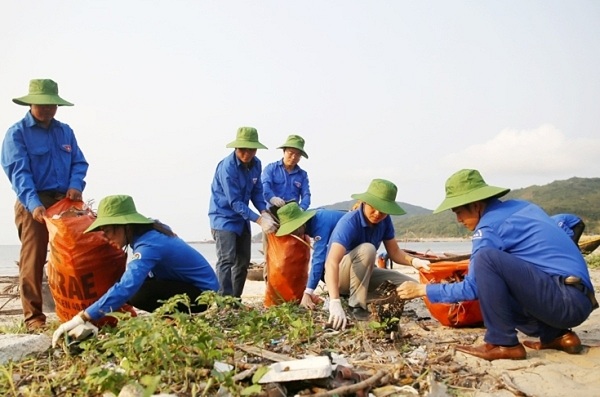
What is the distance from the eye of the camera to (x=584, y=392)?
2664 mm

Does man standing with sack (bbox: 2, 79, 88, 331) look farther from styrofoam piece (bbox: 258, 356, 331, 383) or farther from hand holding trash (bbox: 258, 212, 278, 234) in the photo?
styrofoam piece (bbox: 258, 356, 331, 383)

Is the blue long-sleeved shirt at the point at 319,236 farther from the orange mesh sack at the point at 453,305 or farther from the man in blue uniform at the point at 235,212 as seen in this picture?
the orange mesh sack at the point at 453,305

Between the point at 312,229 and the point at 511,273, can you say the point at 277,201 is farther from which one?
the point at 511,273

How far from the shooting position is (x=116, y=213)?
3.57m

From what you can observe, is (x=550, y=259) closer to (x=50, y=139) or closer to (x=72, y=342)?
(x=72, y=342)

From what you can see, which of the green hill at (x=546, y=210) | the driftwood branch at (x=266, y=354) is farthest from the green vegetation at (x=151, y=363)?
the green hill at (x=546, y=210)

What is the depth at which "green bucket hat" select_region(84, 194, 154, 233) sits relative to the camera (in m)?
3.51

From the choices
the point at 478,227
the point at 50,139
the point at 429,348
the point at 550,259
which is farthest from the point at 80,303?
the point at 550,259

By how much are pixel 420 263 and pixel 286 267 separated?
1.13 m

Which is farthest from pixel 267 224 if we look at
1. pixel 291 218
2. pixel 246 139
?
pixel 246 139

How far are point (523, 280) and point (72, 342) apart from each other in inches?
97.8

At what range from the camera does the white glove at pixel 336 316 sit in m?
3.83

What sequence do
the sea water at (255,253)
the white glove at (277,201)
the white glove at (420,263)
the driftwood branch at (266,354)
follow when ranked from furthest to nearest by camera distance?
the sea water at (255,253) < the white glove at (277,201) < the white glove at (420,263) < the driftwood branch at (266,354)

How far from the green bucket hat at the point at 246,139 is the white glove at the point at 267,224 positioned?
0.67 m
